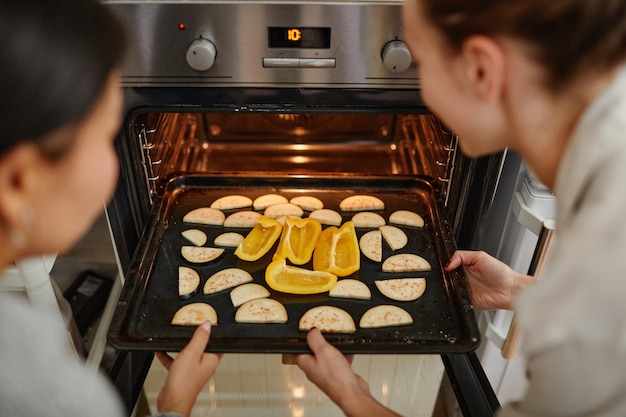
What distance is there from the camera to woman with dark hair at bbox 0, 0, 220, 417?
56 centimetres

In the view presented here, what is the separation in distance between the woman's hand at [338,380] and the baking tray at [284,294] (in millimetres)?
28

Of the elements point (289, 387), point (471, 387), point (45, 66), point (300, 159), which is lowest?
point (289, 387)

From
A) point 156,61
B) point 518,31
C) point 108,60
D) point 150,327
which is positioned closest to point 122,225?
point 150,327

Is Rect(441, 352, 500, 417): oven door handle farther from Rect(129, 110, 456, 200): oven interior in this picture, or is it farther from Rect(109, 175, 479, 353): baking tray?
Rect(129, 110, 456, 200): oven interior

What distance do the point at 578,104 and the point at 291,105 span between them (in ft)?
2.07

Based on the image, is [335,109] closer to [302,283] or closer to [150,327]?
[302,283]

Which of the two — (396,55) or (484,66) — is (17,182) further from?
(396,55)

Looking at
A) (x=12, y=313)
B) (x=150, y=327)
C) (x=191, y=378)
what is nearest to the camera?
(x=12, y=313)

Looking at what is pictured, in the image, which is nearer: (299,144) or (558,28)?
→ (558,28)

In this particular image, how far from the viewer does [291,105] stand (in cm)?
119

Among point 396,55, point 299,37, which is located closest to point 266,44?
point 299,37

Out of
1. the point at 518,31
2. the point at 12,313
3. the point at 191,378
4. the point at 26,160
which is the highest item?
the point at 518,31

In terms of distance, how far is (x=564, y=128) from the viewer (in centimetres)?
69

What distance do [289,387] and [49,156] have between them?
42.9 inches
